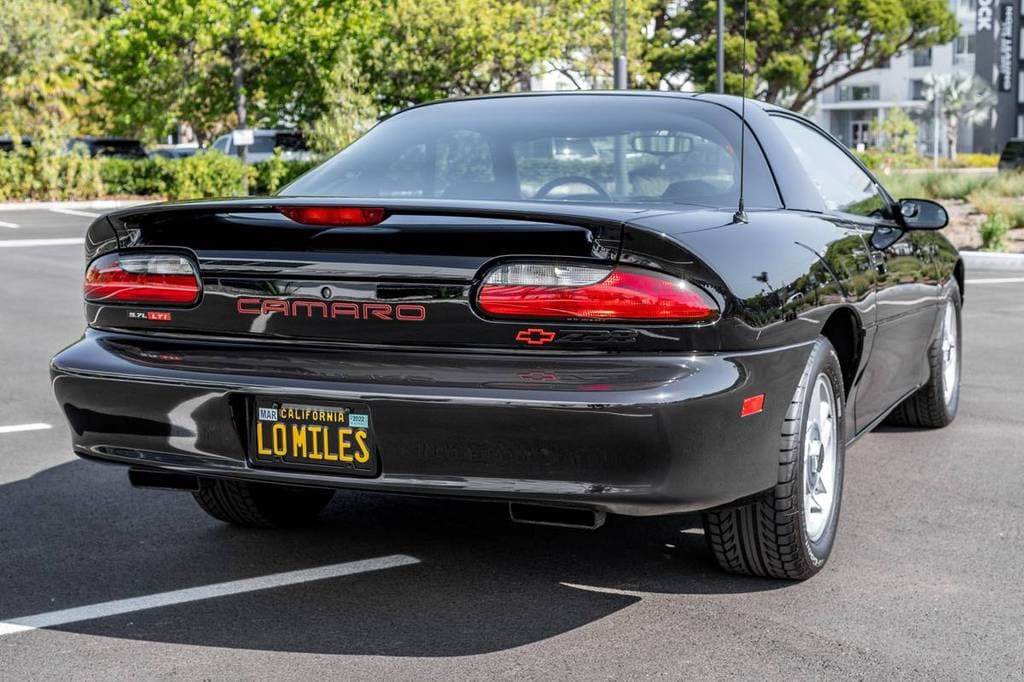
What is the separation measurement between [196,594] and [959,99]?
8144 centimetres

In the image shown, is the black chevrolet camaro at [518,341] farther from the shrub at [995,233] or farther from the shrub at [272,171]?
the shrub at [272,171]

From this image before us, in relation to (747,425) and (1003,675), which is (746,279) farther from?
(1003,675)

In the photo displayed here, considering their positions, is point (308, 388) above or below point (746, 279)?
below

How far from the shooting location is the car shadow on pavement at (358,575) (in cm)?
363

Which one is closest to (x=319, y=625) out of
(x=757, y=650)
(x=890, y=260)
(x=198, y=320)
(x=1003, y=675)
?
(x=198, y=320)

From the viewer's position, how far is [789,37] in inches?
2044

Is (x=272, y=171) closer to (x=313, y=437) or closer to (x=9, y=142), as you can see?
(x=9, y=142)

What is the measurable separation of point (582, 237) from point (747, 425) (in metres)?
0.67

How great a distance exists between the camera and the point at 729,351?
3408 mm

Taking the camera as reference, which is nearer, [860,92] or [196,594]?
[196,594]

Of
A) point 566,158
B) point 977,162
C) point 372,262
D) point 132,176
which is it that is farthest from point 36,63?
point 977,162

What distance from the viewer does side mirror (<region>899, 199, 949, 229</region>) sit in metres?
5.13

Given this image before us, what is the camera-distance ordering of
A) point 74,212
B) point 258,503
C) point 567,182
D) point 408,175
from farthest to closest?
point 74,212 → point 258,503 → point 408,175 → point 567,182

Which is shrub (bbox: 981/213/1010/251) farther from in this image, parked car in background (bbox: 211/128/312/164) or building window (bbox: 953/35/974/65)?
building window (bbox: 953/35/974/65)
